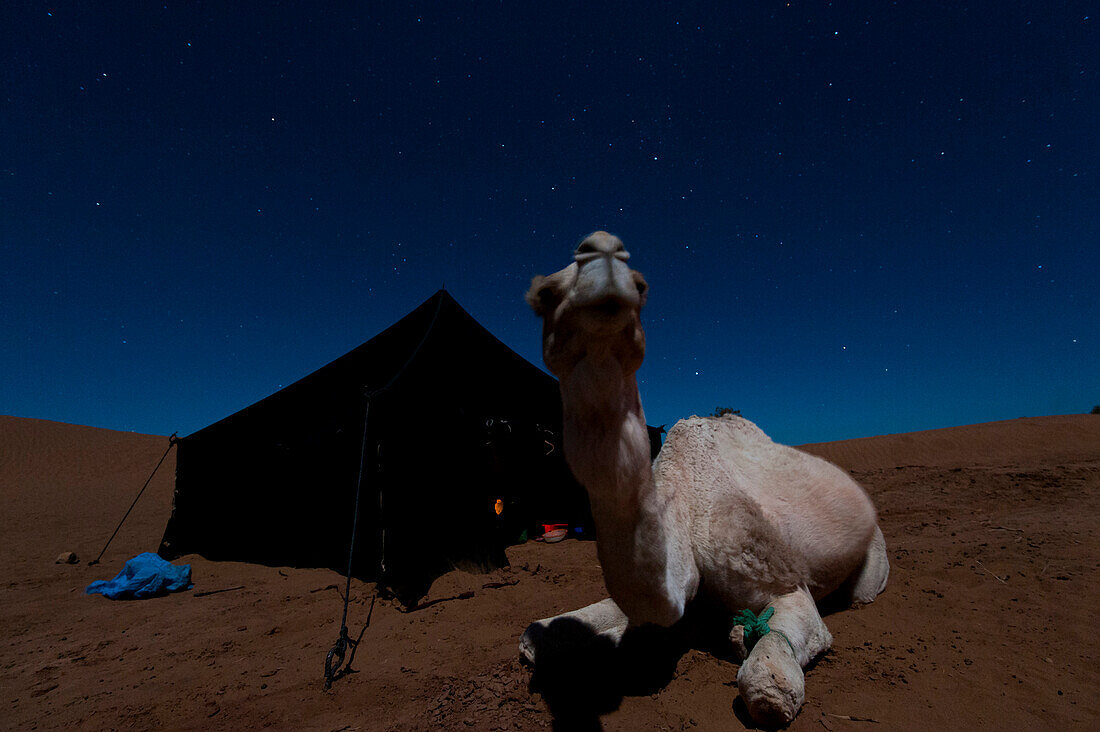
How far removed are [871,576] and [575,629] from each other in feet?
7.03

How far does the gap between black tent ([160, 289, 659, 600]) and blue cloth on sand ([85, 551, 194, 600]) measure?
3.35 ft

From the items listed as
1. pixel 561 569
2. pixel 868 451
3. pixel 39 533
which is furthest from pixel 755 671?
pixel 868 451

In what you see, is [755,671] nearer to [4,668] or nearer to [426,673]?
[426,673]

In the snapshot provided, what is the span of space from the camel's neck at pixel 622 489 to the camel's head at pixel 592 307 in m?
0.06

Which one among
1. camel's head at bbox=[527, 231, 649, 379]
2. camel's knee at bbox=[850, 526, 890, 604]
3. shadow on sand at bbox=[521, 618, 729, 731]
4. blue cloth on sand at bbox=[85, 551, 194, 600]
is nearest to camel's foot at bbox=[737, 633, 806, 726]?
shadow on sand at bbox=[521, 618, 729, 731]

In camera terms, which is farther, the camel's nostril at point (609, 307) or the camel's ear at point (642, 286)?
the camel's ear at point (642, 286)

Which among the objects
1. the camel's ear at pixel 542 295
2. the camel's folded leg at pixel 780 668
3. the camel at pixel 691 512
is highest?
the camel's ear at pixel 542 295

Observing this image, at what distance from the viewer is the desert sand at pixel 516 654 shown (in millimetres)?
1868

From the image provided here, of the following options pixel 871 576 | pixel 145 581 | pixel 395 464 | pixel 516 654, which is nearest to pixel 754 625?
pixel 516 654

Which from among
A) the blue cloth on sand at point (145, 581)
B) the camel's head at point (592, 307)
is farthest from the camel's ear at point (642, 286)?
the blue cloth on sand at point (145, 581)

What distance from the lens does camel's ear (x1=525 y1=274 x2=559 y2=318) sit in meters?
1.47

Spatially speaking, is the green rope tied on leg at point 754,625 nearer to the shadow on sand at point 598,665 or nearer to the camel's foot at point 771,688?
the camel's foot at point 771,688

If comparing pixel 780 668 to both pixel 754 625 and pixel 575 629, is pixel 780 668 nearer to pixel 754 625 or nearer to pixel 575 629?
pixel 754 625

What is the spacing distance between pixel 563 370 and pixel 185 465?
7.44 m
